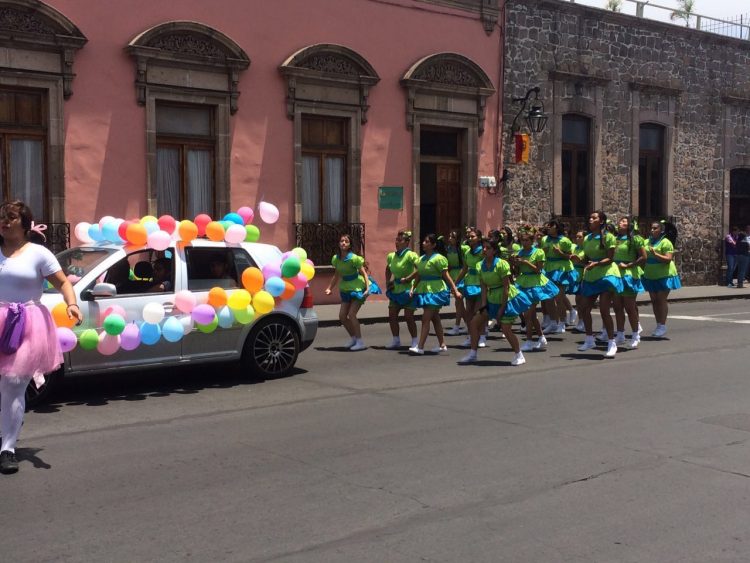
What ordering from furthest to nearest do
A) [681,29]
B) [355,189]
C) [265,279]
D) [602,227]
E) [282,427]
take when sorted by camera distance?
[681,29], [355,189], [602,227], [265,279], [282,427]

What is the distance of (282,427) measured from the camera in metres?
7.64

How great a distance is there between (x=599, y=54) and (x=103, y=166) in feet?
46.8

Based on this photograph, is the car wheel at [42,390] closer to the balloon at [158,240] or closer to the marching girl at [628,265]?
the balloon at [158,240]

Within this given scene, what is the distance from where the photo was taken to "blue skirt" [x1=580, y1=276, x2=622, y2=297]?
1247 centimetres

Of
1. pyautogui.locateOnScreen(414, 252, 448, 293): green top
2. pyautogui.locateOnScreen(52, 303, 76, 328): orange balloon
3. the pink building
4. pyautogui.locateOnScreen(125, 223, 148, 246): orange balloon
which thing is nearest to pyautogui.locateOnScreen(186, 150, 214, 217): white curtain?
the pink building

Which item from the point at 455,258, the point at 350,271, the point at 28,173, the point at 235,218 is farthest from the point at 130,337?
the point at 28,173

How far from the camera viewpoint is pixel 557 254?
14.6 meters

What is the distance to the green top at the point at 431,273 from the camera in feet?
40.1

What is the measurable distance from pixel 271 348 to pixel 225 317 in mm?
885

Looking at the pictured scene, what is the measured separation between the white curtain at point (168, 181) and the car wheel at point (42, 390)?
368 inches

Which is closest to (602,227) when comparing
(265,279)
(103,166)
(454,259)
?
(454,259)

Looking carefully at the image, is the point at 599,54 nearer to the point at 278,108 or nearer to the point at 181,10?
the point at 278,108

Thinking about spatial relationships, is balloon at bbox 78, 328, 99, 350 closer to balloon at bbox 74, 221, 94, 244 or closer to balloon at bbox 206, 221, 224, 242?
balloon at bbox 74, 221, 94, 244

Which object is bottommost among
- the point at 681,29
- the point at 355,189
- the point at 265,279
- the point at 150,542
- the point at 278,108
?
the point at 150,542
